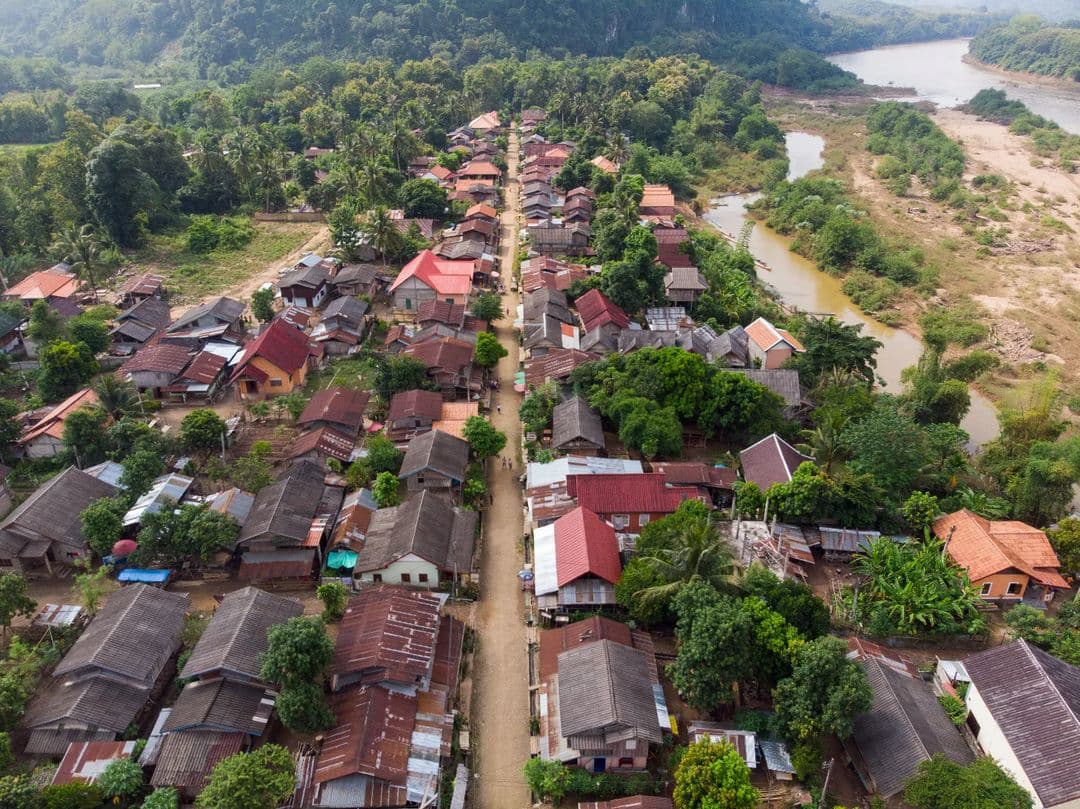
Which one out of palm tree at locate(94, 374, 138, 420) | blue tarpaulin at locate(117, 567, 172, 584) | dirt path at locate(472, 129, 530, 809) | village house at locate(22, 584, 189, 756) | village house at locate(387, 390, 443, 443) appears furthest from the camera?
palm tree at locate(94, 374, 138, 420)

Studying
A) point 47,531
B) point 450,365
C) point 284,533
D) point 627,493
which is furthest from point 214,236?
point 627,493

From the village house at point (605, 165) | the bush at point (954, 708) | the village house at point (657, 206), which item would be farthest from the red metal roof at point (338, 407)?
the village house at point (605, 165)

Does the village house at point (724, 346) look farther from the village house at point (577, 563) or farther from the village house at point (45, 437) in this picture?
the village house at point (45, 437)

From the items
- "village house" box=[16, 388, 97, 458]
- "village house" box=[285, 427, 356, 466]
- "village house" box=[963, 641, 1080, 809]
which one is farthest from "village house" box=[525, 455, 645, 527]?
"village house" box=[16, 388, 97, 458]

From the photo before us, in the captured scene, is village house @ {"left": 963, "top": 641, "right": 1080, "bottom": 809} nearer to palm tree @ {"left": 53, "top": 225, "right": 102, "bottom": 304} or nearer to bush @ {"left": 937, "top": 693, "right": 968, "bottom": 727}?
bush @ {"left": 937, "top": 693, "right": 968, "bottom": 727}

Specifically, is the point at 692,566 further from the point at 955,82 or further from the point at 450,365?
the point at 955,82
